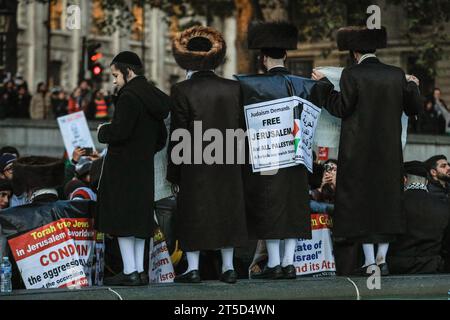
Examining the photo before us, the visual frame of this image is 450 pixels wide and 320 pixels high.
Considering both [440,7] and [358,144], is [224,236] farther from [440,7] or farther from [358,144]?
[440,7]

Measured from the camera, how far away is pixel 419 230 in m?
11.4

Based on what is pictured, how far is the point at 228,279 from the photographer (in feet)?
33.4

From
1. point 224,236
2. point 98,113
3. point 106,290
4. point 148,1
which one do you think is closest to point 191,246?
point 224,236

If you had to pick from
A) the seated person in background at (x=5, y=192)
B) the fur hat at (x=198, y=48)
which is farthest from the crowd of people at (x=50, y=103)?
the fur hat at (x=198, y=48)

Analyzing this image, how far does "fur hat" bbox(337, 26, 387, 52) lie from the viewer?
10891 mm

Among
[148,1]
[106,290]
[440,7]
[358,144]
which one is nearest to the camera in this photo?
[106,290]

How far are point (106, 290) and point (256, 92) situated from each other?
7.40 ft

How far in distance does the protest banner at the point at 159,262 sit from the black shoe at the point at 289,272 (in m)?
0.97

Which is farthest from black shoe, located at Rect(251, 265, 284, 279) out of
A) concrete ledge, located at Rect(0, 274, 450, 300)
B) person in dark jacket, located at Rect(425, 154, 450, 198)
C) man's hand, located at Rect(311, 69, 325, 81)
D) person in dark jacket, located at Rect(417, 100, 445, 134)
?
person in dark jacket, located at Rect(417, 100, 445, 134)

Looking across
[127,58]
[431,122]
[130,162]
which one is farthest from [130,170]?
[431,122]

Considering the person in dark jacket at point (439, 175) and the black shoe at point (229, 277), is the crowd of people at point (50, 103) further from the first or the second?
the black shoe at point (229, 277)

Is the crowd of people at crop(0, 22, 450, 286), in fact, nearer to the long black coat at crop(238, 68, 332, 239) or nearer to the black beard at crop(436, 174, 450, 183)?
the long black coat at crop(238, 68, 332, 239)

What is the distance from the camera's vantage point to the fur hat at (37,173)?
33.8ft

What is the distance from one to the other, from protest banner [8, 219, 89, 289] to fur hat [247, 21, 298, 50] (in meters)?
2.28
